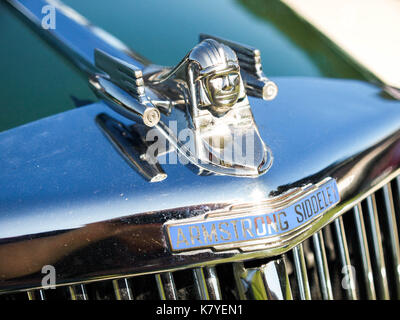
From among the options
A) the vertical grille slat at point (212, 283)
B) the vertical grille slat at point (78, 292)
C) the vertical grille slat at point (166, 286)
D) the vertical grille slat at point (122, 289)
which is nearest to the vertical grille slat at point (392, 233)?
the vertical grille slat at point (212, 283)

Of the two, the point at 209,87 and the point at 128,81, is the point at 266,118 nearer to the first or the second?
the point at 209,87

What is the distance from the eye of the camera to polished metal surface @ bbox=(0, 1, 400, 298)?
132 centimetres

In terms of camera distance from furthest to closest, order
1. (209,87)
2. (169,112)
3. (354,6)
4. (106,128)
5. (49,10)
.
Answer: (354,6) < (49,10) < (106,128) < (169,112) < (209,87)

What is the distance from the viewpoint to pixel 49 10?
6.85 feet

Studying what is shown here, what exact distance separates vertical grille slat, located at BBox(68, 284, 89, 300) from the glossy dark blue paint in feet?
0.61

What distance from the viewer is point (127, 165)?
142cm

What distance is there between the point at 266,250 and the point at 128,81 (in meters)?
0.57

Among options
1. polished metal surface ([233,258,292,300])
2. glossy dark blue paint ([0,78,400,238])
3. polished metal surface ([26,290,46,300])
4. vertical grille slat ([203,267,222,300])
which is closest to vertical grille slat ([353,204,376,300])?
glossy dark blue paint ([0,78,400,238])

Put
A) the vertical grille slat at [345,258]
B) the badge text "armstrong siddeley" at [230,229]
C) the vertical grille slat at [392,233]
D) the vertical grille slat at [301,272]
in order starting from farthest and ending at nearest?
the vertical grille slat at [392,233], the vertical grille slat at [345,258], the vertical grille slat at [301,272], the badge text "armstrong siddeley" at [230,229]

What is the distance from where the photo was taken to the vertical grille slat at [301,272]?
147cm

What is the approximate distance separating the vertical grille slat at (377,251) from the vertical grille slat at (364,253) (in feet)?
0.10

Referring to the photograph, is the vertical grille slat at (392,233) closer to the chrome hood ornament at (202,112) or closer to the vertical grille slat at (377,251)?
the vertical grille slat at (377,251)

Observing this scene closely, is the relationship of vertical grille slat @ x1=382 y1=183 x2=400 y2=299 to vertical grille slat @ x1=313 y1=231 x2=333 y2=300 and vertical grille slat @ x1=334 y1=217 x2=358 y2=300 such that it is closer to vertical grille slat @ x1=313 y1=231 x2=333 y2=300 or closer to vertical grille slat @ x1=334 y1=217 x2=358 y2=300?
vertical grille slat @ x1=334 y1=217 x2=358 y2=300
